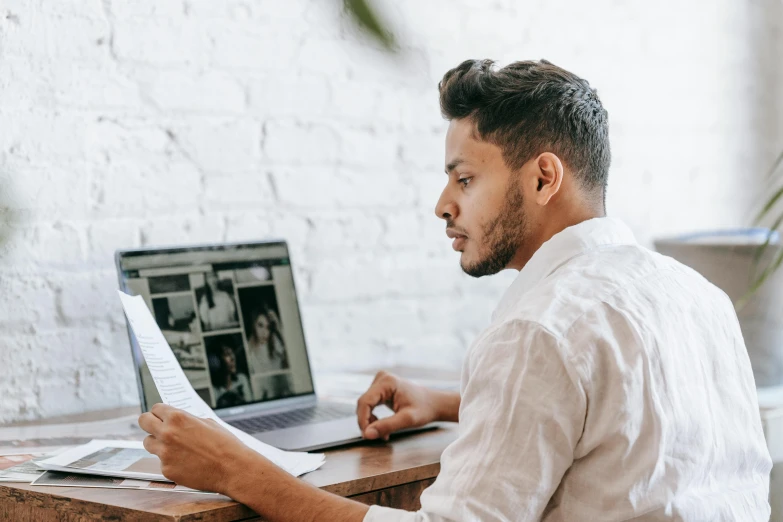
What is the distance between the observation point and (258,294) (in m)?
1.48

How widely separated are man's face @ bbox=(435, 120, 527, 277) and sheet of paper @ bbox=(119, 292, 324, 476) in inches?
13.0

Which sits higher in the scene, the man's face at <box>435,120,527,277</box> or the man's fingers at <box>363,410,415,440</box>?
the man's face at <box>435,120,527,277</box>

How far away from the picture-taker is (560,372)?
81cm

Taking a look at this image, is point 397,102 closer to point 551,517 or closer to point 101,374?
point 101,374

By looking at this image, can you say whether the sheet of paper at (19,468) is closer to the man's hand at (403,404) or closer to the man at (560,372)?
the man at (560,372)

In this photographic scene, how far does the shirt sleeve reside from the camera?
2.63 ft

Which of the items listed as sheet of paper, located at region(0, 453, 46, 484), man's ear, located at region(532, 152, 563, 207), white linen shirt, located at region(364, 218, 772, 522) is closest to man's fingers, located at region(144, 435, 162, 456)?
sheet of paper, located at region(0, 453, 46, 484)

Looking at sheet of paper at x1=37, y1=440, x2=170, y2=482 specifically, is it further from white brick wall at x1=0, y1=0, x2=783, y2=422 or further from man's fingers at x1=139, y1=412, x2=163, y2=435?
white brick wall at x1=0, y1=0, x2=783, y2=422

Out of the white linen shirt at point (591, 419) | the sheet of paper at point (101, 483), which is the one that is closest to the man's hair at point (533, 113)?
the white linen shirt at point (591, 419)

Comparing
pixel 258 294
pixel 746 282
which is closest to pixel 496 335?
pixel 258 294

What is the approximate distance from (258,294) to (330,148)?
397 mm

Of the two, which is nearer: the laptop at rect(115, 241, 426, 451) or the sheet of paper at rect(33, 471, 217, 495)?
the sheet of paper at rect(33, 471, 217, 495)

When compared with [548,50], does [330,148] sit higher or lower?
lower

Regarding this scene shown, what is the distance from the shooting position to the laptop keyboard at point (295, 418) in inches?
50.9
